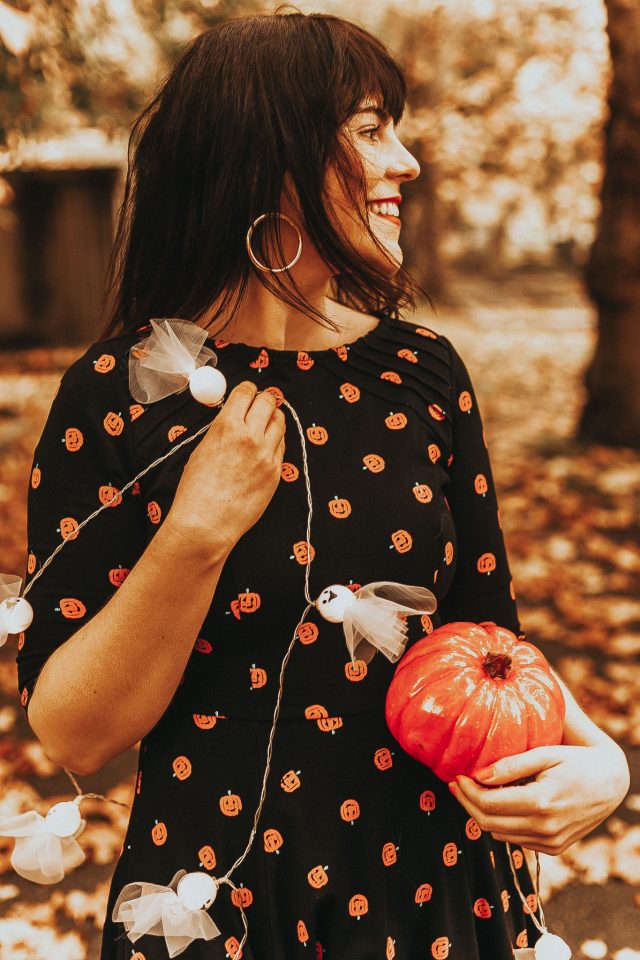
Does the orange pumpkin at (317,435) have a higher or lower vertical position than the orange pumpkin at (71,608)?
higher

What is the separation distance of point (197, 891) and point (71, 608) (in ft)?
1.62

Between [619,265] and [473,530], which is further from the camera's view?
[619,265]

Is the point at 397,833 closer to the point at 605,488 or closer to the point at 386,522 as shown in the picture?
the point at 386,522

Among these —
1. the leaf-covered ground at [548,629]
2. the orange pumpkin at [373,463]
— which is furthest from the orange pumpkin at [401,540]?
the leaf-covered ground at [548,629]

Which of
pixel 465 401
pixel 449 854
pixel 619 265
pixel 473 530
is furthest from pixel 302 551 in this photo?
pixel 619 265

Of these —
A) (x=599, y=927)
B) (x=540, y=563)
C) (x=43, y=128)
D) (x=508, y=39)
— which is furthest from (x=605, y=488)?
(x=508, y=39)

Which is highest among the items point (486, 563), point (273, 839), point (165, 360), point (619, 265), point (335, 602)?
point (165, 360)

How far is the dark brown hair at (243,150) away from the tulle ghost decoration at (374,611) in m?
0.55

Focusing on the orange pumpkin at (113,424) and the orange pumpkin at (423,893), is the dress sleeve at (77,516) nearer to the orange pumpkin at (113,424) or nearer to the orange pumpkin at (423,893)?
the orange pumpkin at (113,424)

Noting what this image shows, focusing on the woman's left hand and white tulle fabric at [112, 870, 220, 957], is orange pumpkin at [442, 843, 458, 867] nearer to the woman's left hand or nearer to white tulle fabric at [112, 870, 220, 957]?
the woman's left hand

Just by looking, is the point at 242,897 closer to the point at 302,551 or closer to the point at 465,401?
the point at 302,551

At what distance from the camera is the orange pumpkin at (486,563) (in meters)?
1.85

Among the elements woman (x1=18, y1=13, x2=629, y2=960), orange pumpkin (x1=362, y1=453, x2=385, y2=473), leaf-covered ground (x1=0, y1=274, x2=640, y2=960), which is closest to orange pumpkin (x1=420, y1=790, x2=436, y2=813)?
woman (x1=18, y1=13, x2=629, y2=960)

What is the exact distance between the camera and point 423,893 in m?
1.66
